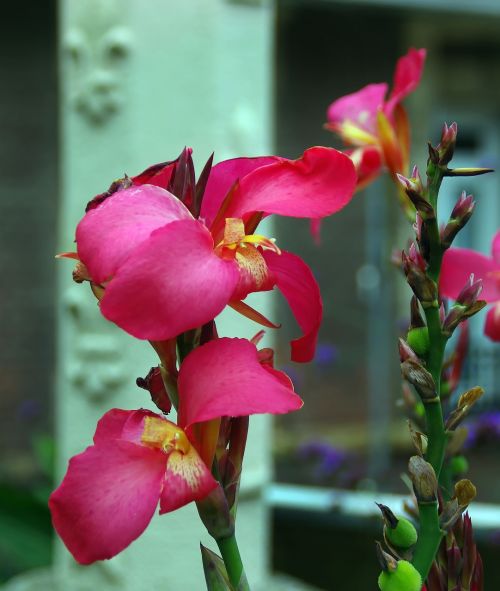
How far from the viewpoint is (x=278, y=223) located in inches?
150

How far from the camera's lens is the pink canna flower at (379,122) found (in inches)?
24.2

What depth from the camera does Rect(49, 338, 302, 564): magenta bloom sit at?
0.29m

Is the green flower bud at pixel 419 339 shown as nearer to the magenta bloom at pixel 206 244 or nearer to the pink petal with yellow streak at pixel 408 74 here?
the magenta bloom at pixel 206 244

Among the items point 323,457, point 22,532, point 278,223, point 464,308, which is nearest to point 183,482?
point 464,308

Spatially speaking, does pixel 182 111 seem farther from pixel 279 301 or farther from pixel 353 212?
pixel 353 212

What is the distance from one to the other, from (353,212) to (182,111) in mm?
2821

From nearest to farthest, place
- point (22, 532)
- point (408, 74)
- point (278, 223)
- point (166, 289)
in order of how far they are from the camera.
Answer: point (166, 289), point (408, 74), point (22, 532), point (278, 223)

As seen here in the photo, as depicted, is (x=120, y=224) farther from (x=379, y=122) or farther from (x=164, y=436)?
(x=379, y=122)

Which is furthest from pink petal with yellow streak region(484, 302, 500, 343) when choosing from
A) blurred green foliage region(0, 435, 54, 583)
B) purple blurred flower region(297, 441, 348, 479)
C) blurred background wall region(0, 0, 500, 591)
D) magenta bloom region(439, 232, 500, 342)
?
purple blurred flower region(297, 441, 348, 479)

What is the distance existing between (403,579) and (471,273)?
0.69 feet

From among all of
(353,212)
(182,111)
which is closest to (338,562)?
(182,111)

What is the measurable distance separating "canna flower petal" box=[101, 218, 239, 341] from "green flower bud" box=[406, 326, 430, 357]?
68 mm

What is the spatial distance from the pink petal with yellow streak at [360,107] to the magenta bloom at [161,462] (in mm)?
382

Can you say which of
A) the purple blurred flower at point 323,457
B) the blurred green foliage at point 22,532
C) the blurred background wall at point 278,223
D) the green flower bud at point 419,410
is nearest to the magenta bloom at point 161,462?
the green flower bud at point 419,410
